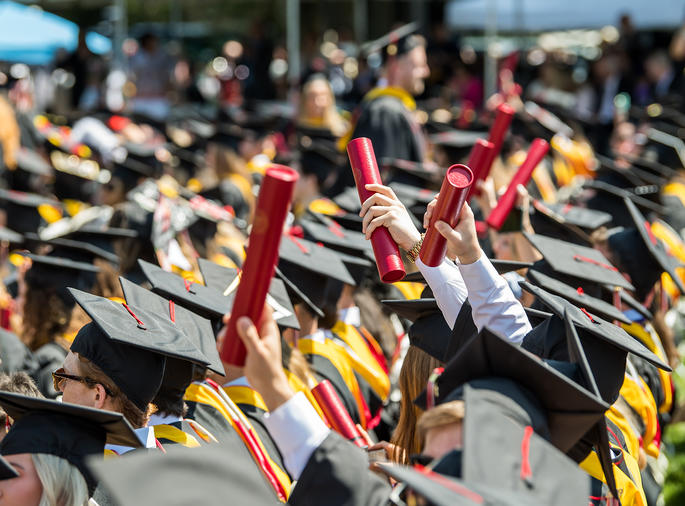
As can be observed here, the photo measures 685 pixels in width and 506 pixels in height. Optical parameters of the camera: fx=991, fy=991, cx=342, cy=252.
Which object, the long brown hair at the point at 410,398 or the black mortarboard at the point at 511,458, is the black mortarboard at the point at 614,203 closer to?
the long brown hair at the point at 410,398

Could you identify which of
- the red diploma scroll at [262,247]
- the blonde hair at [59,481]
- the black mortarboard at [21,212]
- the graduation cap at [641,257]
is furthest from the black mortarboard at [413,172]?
the red diploma scroll at [262,247]

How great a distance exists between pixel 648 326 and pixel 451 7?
1498 cm

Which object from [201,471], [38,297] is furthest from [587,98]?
[201,471]

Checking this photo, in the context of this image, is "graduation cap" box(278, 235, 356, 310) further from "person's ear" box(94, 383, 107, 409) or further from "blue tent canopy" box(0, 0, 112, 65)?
"blue tent canopy" box(0, 0, 112, 65)

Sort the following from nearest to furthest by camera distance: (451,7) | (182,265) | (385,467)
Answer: (385,467) → (182,265) → (451,7)

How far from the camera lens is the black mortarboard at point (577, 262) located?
385 cm

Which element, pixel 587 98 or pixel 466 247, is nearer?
pixel 466 247

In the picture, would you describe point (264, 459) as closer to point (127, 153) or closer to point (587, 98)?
point (127, 153)

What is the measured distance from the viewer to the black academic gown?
2.11m

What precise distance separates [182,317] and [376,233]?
107 cm

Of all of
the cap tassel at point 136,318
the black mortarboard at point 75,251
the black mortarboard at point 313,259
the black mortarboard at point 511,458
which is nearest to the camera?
the black mortarboard at point 511,458

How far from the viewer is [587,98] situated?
51.2ft

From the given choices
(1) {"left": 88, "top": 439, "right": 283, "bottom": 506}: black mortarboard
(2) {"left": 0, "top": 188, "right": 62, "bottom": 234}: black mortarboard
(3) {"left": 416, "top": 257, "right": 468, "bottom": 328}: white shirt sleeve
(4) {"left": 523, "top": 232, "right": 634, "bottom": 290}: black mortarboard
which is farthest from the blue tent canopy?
(1) {"left": 88, "top": 439, "right": 283, "bottom": 506}: black mortarboard

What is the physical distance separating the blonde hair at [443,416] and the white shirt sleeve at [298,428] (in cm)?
22
